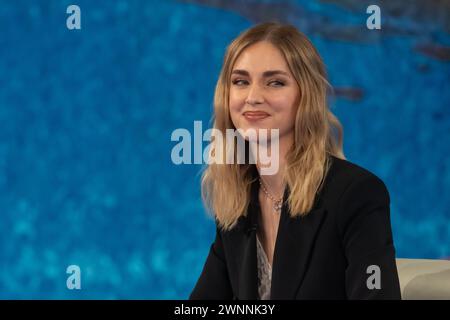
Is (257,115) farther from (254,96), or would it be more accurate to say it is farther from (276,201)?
(276,201)

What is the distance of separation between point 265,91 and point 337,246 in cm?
32

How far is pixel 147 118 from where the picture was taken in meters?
3.01

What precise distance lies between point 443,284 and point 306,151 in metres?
0.35

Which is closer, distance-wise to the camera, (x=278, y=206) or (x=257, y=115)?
(x=257, y=115)

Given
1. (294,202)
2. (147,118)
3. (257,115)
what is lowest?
(294,202)

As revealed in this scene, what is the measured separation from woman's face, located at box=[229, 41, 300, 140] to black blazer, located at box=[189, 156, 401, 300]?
0.49 feet

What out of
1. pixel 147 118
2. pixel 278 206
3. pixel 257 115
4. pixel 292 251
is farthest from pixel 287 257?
pixel 147 118

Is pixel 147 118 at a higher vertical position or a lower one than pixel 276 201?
higher

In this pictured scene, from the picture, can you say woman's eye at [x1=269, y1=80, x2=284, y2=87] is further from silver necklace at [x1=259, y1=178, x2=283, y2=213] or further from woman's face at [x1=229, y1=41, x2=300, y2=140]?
silver necklace at [x1=259, y1=178, x2=283, y2=213]

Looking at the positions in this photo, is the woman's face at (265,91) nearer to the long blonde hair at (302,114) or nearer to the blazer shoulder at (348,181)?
the long blonde hair at (302,114)

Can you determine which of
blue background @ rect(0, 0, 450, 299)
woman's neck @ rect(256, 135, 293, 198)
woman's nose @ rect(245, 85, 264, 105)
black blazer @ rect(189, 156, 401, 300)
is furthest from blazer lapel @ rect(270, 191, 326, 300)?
blue background @ rect(0, 0, 450, 299)

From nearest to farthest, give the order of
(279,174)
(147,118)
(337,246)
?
Answer: (337,246), (279,174), (147,118)

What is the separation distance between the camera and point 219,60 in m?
3.02
